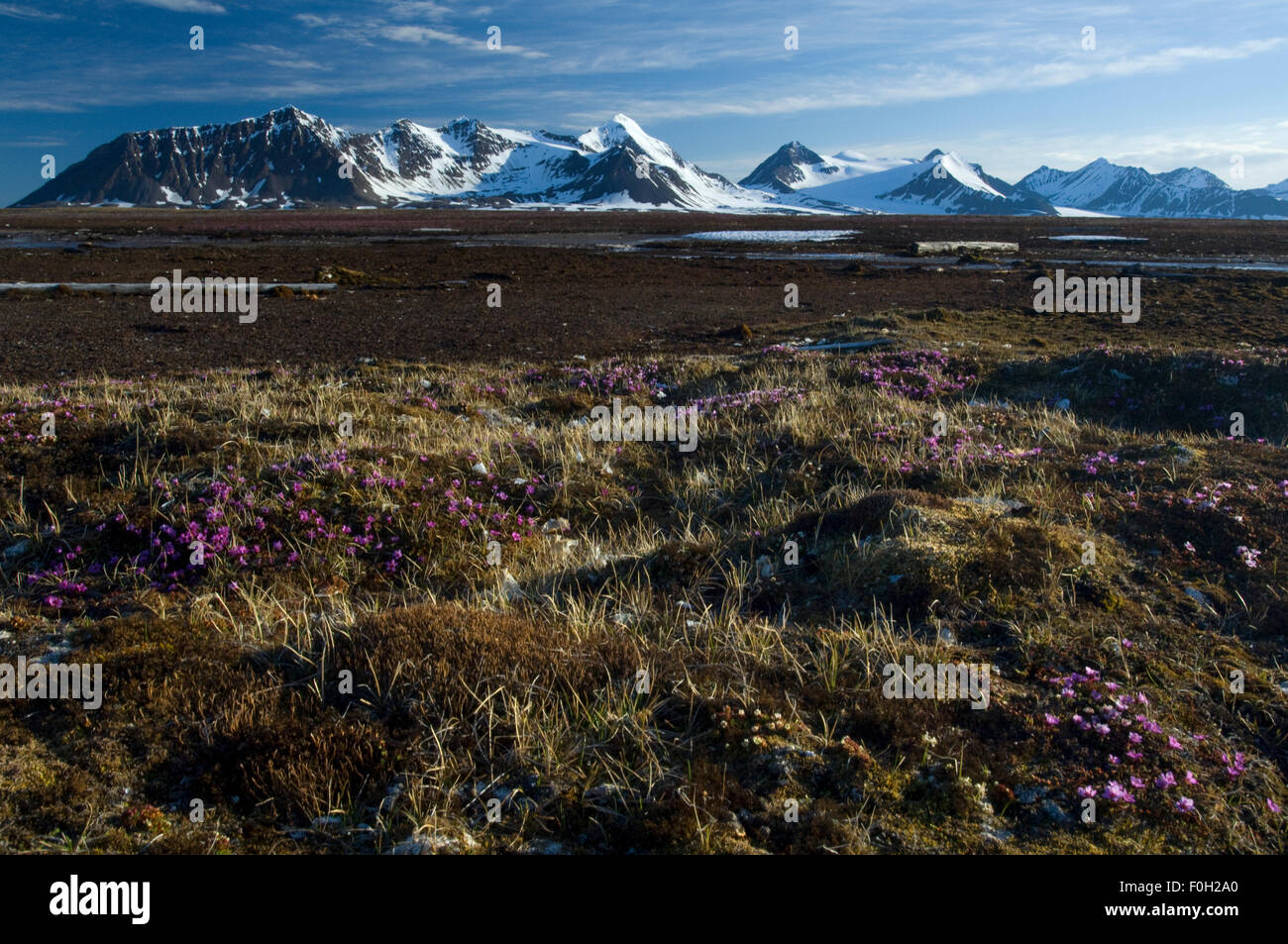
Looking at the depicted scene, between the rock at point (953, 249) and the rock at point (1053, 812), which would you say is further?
the rock at point (953, 249)

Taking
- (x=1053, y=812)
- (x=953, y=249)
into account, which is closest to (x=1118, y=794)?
(x=1053, y=812)

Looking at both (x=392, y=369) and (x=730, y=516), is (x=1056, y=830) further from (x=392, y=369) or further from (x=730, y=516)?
(x=392, y=369)

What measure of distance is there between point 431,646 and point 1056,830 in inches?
125

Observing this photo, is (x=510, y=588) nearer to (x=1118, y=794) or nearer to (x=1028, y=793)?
(x=1028, y=793)

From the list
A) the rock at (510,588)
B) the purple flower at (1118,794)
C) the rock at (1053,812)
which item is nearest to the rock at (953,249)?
the rock at (510,588)

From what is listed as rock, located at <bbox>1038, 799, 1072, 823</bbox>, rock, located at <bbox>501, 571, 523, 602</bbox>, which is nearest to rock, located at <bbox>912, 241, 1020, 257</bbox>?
rock, located at <bbox>501, 571, 523, 602</bbox>

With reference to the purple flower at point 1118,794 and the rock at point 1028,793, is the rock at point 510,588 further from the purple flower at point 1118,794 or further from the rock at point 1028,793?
the purple flower at point 1118,794

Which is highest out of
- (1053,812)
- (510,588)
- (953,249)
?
(953,249)

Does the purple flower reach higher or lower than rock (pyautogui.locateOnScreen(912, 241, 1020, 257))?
lower

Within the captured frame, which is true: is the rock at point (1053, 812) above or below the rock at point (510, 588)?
below

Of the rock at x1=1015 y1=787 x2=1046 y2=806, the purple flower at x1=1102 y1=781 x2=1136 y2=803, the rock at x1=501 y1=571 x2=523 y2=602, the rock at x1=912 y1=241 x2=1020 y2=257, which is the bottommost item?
the rock at x1=1015 y1=787 x2=1046 y2=806

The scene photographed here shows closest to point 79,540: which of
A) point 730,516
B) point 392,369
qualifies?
point 730,516

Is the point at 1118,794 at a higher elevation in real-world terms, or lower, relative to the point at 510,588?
lower

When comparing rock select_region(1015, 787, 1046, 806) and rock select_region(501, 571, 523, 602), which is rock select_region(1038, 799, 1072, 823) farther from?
rock select_region(501, 571, 523, 602)
